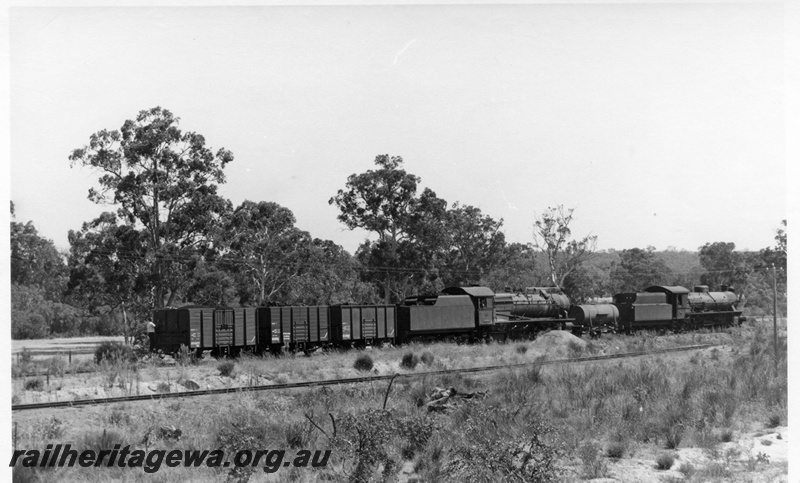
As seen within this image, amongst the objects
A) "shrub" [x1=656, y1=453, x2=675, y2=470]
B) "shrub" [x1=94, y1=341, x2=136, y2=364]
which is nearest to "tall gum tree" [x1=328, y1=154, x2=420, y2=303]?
"shrub" [x1=94, y1=341, x2=136, y2=364]

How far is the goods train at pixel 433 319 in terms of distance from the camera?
94.7ft

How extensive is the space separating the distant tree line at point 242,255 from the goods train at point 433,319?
2117 mm

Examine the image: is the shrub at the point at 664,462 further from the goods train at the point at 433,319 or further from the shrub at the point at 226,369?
the goods train at the point at 433,319

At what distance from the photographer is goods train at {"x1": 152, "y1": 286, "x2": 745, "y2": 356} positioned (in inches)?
1137

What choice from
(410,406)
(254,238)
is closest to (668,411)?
(410,406)

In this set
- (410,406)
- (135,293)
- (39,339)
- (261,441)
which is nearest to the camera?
(261,441)

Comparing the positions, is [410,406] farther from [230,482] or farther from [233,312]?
[233,312]

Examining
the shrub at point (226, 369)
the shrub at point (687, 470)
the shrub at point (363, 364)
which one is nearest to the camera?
the shrub at point (687, 470)

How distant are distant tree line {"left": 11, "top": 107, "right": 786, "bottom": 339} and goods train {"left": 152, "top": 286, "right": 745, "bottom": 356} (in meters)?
2.12

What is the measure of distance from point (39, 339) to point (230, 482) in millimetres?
62896

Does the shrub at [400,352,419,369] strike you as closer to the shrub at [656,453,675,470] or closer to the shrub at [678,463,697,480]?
the shrub at [656,453,675,470]

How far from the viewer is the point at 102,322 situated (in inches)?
2950

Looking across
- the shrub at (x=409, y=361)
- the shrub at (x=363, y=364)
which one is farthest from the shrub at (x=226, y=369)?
the shrub at (x=409, y=361)

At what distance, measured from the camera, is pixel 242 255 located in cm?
4931
